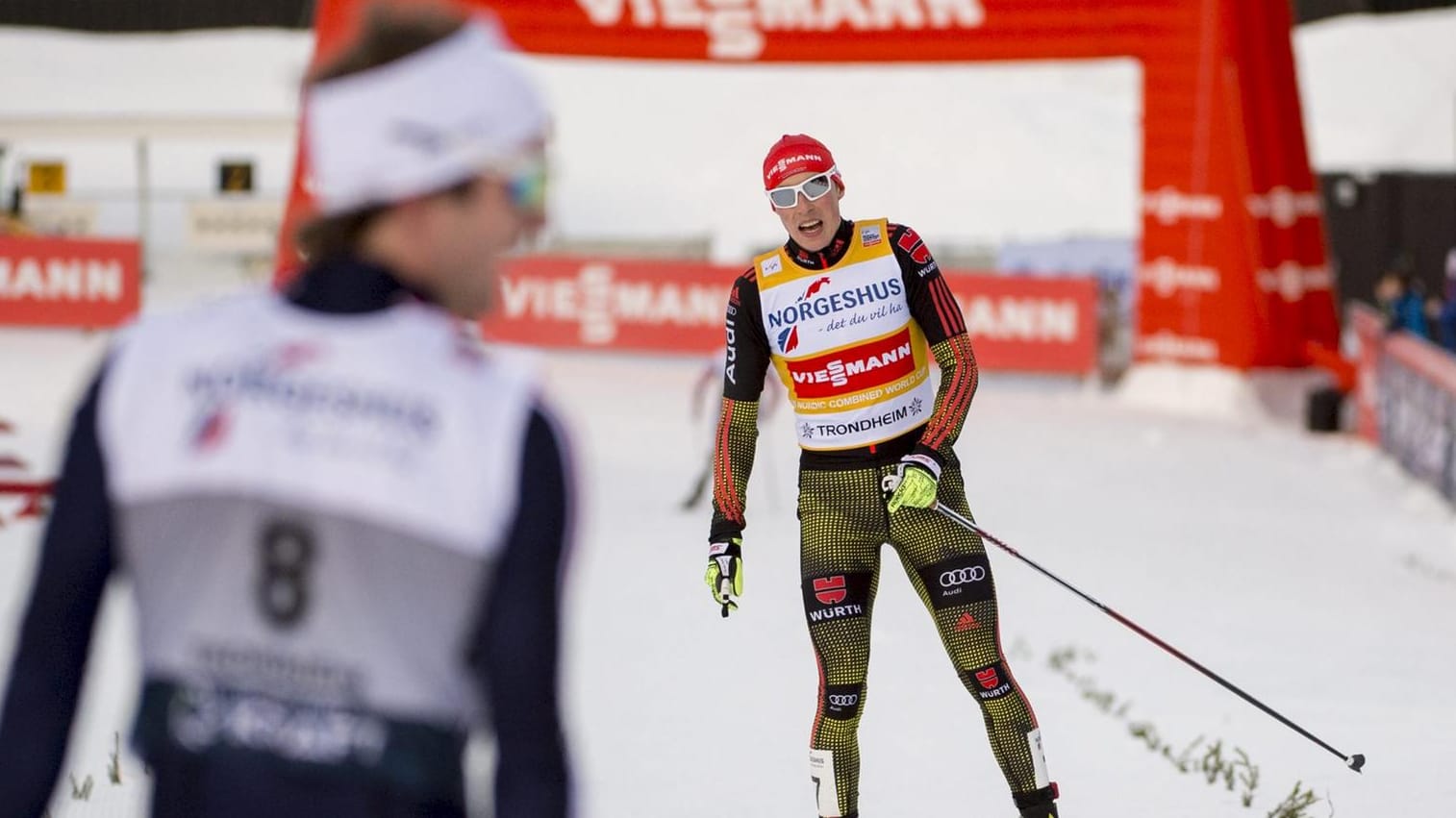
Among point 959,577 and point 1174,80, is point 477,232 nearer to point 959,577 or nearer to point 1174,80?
point 959,577

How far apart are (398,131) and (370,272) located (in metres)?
0.15

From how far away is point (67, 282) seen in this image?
964 inches

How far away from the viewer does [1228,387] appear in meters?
20.1

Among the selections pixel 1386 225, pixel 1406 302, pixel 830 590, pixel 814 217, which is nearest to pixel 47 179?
pixel 1386 225

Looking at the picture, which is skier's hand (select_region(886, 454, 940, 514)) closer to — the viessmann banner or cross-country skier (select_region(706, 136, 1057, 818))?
cross-country skier (select_region(706, 136, 1057, 818))

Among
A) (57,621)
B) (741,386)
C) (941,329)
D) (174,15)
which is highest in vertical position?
(57,621)

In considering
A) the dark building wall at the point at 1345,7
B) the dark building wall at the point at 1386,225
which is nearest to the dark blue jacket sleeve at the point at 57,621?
the dark building wall at the point at 1386,225

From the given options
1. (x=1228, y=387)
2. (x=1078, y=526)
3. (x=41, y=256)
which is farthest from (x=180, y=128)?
(x=1078, y=526)

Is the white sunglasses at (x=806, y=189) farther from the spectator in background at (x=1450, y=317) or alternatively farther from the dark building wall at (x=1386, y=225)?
the dark building wall at (x=1386, y=225)

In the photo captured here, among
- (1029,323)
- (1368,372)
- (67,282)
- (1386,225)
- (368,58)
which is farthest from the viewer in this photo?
(1386,225)

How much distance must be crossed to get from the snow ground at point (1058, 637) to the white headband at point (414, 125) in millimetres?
239

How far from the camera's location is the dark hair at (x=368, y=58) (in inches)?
80.4

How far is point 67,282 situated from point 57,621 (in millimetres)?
23765

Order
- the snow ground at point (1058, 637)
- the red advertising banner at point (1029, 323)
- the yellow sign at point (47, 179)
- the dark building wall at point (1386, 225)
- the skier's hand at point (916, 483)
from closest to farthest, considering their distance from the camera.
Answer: the skier's hand at point (916, 483) < the snow ground at point (1058, 637) < the red advertising banner at point (1029, 323) < the dark building wall at point (1386, 225) < the yellow sign at point (47, 179)
